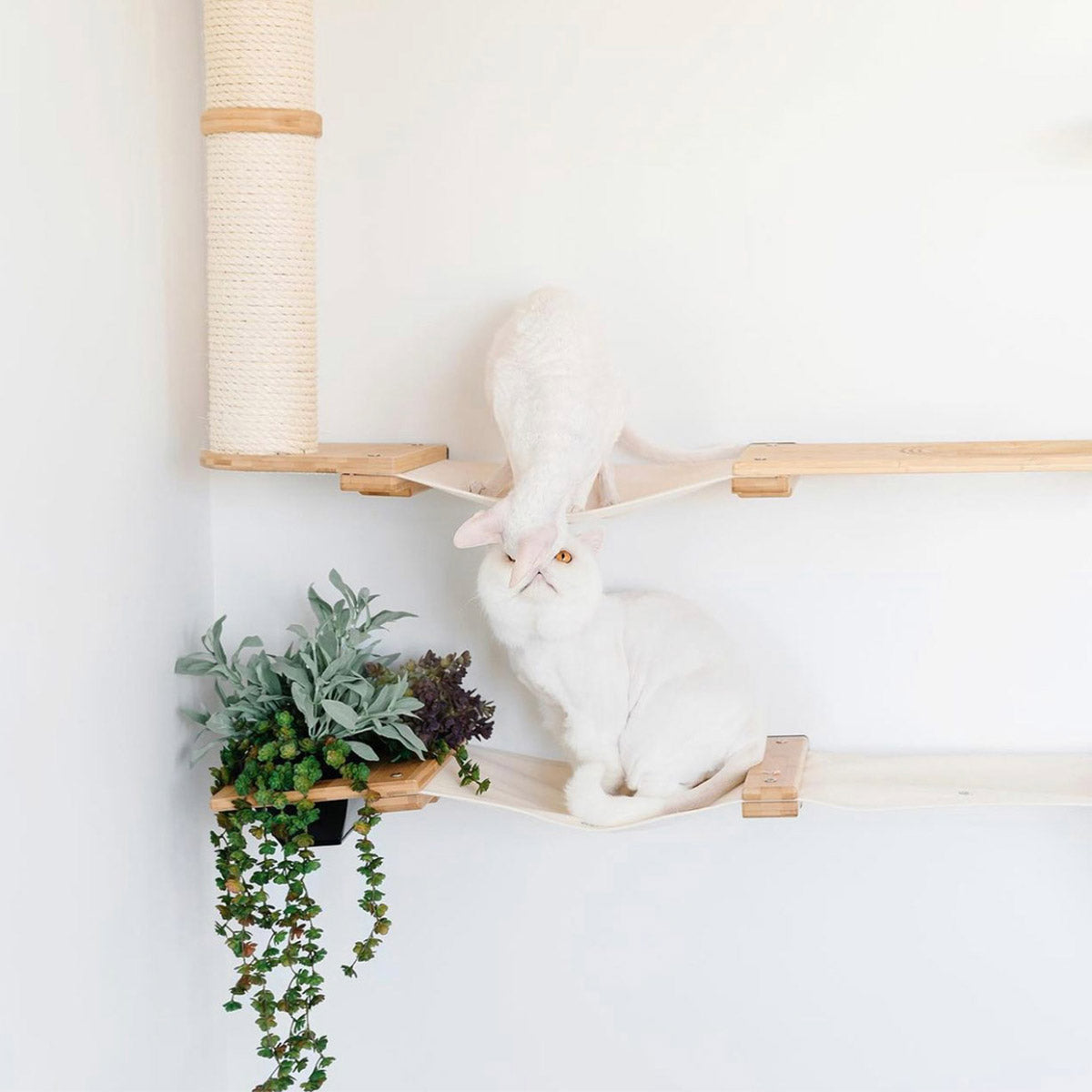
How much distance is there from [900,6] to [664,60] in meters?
0.29

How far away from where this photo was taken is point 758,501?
175 centimetres

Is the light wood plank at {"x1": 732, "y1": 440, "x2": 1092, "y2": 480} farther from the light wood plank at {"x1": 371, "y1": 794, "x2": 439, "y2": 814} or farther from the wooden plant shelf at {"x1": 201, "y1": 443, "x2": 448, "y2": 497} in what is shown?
the light wood plank at {"x1": 371, "y1": 794, "x2": 439, "y2": 814}

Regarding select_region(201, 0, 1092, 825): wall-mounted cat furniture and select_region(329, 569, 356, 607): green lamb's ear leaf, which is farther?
select_region(329, 569, 356, 607): green lamb's ear leaf

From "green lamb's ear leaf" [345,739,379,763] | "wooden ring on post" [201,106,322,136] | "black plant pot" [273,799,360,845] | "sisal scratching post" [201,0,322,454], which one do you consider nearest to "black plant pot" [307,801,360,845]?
"black plant pot" [273,799,360,845]

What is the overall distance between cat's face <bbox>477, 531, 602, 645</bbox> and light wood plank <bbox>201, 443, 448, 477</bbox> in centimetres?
16

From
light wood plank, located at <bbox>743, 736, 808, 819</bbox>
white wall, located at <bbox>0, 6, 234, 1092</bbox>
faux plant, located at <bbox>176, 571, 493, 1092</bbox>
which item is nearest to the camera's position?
white wall, located at <bbox>0, 6, 234, 1092</bbox>

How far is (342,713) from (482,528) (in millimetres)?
272

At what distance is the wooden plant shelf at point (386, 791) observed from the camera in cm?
160

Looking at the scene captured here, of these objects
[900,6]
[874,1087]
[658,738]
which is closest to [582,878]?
[658,738]

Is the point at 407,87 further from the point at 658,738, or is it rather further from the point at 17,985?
the point at 17,985

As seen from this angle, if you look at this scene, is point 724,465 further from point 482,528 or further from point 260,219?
point 260,219

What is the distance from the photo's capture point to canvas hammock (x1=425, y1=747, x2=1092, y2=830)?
152 centimetres

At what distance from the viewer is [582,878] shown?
184 centimetres

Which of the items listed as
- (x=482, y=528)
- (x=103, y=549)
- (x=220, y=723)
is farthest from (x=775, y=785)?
(x=103, y=549)
